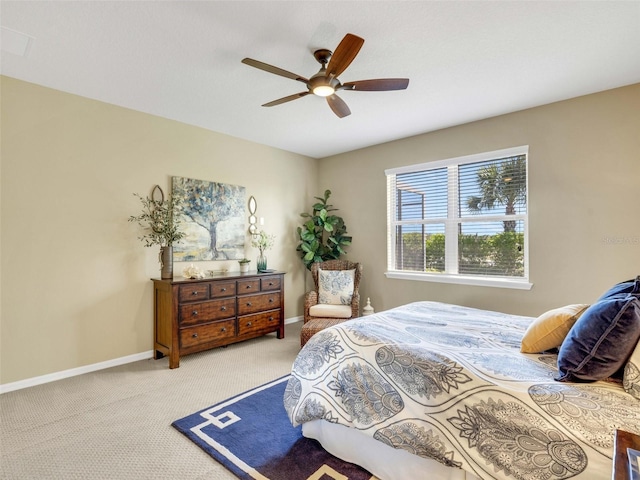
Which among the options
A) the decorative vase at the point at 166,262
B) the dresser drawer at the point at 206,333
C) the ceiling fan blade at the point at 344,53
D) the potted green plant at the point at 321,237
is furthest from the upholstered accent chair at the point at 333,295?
the ceiling fan blade at the point at 344,53

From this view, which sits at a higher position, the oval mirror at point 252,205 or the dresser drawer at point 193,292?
the oval mirror at point 252,205

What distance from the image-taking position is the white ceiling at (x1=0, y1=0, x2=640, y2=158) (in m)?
2.00

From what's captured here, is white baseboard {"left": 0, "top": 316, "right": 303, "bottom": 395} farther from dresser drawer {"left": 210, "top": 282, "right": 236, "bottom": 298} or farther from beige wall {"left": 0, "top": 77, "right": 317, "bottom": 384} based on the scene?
dresser drawer {"left": 210, "top": 282, "right": 236, "bottom": 298}

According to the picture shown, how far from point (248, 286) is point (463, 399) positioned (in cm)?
299

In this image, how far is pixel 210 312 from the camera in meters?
3.61

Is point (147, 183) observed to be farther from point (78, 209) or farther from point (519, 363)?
point (519, 363)

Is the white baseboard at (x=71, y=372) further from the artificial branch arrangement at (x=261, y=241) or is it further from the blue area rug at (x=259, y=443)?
the artificial branch arrangement at (x=261, y=241)

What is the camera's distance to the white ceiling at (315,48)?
2002 millimetres

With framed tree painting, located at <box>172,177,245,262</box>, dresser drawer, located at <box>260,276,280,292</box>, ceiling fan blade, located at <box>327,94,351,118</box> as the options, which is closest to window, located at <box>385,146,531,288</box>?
dresser drawer, located at <box>260,276,280,292</box>

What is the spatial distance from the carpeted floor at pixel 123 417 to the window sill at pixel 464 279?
6.26 ft

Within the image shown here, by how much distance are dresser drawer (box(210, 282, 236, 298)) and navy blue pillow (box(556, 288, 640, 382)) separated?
126 inches

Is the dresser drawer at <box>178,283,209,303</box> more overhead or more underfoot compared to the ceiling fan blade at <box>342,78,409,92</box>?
more underfoot

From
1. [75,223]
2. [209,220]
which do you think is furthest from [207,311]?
[75,223]

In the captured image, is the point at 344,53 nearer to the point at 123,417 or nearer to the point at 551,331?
the point at 551,331
